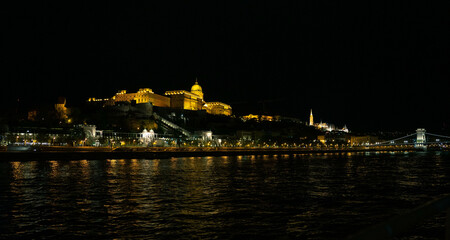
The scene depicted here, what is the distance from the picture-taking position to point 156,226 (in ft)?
25.9

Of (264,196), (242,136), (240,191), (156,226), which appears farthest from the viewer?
(242,136)

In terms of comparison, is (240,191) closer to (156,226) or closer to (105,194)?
(105,194)

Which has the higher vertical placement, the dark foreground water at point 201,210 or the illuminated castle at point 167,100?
the illuminated castle at point 167,100

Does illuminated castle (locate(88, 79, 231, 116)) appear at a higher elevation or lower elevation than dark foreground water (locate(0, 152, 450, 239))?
higher

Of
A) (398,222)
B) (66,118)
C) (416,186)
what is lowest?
(416,186)

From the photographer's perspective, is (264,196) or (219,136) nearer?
(264,196)

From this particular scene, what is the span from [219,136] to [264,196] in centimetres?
7131

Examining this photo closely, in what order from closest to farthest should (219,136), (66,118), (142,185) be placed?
(142,185)
(66,118)
(219,136)

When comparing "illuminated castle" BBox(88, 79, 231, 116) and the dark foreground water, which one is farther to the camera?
"illuminated castle" BBox(88, 79, 231, 116)

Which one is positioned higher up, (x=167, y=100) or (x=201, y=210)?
(x=167, y=100)

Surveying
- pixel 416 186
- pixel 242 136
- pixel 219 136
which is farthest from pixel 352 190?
pixel 242 136

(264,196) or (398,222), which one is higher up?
(398,222)

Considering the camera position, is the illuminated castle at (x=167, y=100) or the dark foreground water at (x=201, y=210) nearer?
the dark foreground water at (x=201, y=210)

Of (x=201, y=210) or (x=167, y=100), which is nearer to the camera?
(x=201, y=210)
